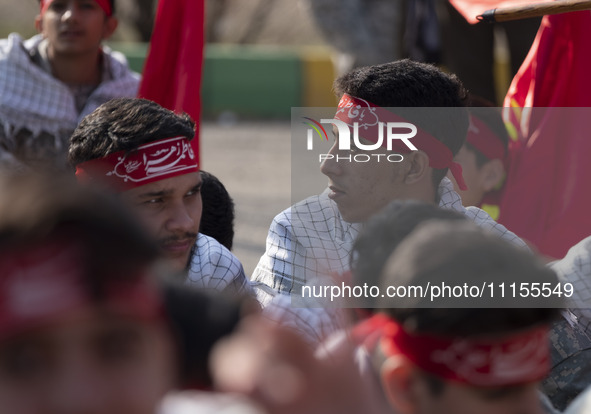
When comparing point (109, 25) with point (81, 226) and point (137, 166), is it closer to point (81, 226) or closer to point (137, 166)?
point (137, 166)

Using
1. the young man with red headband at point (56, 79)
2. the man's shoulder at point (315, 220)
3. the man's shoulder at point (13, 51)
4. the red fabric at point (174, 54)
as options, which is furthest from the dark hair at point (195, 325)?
the man's shoulder at point (13, 51)

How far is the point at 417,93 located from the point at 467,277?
137cm

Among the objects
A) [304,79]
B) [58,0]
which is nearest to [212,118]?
[304,79]

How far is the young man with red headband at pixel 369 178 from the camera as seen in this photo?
2.41m

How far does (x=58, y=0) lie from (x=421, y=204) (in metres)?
3.16

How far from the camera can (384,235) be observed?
1482 mm

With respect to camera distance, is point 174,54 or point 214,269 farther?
point 174,54

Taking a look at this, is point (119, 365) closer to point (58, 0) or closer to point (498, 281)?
point (498, 281)

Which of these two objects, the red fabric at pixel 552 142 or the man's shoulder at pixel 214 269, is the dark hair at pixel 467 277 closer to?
the man's shoulder at pixel 214 269

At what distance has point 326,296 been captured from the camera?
1.89 m

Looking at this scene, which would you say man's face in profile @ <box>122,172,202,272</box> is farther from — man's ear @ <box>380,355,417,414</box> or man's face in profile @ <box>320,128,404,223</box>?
man's ear @ <box>380,355,417,414</box>

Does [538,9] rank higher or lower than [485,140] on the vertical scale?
higher

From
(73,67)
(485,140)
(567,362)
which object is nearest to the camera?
(567,362)

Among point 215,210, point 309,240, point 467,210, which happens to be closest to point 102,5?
point 215,210
